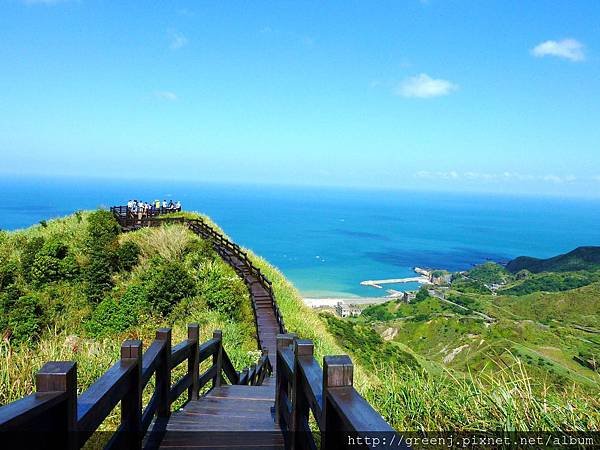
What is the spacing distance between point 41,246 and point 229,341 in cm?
1539

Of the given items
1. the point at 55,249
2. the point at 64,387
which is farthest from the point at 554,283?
the point at 64,387

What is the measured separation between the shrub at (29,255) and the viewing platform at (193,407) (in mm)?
19278

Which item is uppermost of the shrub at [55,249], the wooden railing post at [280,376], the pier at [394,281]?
the wooden railing post at [280,376]

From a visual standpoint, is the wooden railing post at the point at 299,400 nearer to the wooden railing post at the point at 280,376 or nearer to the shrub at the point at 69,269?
the wooden railing post at the point at 280,376

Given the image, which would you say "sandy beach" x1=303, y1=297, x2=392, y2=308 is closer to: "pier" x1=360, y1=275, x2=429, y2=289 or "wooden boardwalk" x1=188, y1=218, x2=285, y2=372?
"pier" x1=360, y1=275, x2=429, y2=289

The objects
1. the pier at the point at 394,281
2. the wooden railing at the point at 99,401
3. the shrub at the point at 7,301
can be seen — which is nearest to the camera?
the wooden railing at the point at 99,401

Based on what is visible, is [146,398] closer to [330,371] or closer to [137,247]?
[330,371]

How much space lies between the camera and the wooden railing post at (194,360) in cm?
535

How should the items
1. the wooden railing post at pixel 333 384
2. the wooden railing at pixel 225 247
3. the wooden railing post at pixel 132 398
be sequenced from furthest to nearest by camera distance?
the wooden railing at pixel 225 247, the wooden railing post at pixel 132 398, the wooden railing post at pixel 333 384

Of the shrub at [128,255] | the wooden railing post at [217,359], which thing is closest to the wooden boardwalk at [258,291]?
the wooden railing post at [217,359]

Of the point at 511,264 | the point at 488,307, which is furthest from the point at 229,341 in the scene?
the point at 511,264

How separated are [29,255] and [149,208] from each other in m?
13.8

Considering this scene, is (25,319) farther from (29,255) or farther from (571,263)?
(571,263)

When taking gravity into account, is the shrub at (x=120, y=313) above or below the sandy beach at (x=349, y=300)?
above
